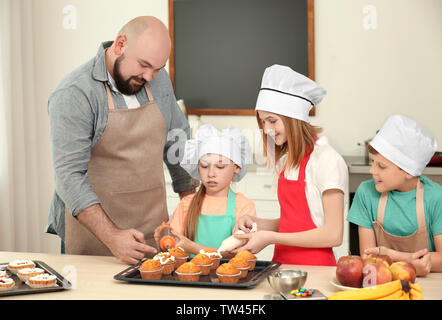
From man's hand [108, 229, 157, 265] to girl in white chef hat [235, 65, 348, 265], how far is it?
0.36 meters

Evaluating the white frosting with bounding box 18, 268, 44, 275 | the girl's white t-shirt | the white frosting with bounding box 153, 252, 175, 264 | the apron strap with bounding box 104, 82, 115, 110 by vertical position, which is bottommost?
the white frosting with bounding box 18, 268, 44, 275

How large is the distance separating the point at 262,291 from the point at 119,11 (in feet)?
10.2

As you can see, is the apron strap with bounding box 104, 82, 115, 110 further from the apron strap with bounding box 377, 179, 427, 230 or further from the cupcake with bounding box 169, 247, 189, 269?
the apron strap with bounding box 377, 179, 427, 230

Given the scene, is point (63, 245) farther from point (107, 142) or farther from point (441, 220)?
point (441, 220)

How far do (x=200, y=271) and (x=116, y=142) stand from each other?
68cm

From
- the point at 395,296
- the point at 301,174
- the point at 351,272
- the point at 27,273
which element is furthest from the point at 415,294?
the point at 27,273

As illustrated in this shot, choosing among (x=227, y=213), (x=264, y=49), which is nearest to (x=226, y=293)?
(x=227, y=213)

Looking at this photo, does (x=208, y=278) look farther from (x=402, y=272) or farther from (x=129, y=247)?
(x=402, y=272)

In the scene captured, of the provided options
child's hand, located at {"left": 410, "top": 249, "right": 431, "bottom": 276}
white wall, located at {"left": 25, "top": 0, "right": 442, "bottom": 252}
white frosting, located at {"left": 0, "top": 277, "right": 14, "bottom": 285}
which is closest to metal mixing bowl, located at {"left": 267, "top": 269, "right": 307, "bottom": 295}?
child's hand, located at {"left": 410, "top": 249, "right": 431, "bottom": 276}

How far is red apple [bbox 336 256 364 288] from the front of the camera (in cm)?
143

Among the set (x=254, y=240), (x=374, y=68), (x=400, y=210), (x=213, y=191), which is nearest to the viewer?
(x=254, y=240)

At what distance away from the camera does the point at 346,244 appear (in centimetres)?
328

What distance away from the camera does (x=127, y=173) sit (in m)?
2.09

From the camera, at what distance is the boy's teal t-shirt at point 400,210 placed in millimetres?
1813
